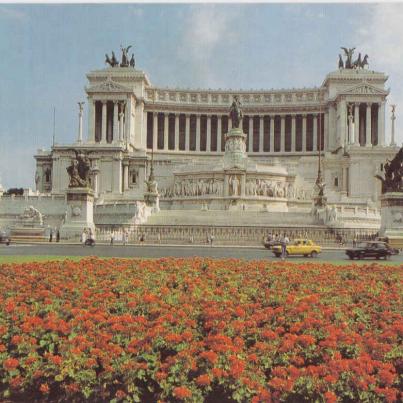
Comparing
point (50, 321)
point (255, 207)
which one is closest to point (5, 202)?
point (255, 207)

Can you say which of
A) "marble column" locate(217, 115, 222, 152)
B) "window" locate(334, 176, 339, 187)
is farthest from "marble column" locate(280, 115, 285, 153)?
"window" locate(334, 176, 339, 187)

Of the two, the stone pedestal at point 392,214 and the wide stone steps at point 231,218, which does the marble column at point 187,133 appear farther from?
the stone pedestal at point 392,214

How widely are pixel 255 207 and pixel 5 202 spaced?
2860 centimetres

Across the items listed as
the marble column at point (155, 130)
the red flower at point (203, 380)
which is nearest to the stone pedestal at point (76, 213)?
the red flower at point (203, 380)

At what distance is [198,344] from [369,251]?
24523mm

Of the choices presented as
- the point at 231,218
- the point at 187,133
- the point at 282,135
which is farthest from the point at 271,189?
the point at 187,133

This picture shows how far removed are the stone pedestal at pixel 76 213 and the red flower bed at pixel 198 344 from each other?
33.3 m

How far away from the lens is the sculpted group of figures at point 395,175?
147ft

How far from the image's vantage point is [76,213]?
4494cm

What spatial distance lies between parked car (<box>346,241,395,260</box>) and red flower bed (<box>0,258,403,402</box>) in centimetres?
1902

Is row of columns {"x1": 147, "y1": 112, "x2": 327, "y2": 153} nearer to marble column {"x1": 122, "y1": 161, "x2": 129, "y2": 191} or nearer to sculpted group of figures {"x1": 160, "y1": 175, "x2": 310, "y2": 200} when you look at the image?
marble column {"x1": 122, "y1": 161, "x2": 129, "y2": 191}

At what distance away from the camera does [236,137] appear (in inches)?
3017

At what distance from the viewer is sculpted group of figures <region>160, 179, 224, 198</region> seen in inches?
2788

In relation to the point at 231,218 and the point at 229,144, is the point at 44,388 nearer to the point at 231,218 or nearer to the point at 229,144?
the point at 231,218
